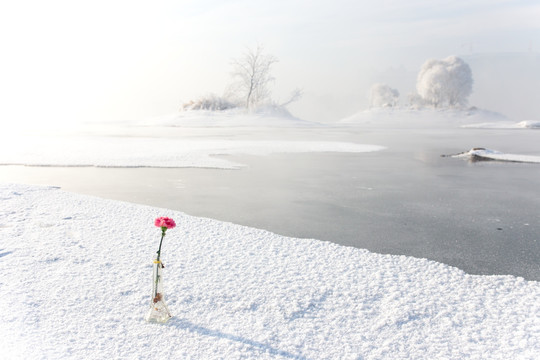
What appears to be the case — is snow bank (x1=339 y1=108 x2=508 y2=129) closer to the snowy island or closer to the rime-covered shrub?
the rime-covered shrub

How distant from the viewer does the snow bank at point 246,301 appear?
8.48 ft

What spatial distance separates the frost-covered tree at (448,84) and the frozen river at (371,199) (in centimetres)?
4657

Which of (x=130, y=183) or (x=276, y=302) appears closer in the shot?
(x=276, y=302)

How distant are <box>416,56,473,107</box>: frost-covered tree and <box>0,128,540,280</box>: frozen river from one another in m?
46.6

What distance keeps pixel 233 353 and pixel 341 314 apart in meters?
0.81

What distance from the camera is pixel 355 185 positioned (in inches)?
300

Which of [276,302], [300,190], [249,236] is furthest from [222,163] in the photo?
[276,302]

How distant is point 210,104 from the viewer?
41.0 meters

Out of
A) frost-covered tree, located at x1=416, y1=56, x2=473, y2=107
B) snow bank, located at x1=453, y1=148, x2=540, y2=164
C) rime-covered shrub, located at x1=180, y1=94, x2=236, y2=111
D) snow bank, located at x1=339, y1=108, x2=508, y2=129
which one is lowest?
snow bank, located at x1=453, y1=148, x2=540, y2=164

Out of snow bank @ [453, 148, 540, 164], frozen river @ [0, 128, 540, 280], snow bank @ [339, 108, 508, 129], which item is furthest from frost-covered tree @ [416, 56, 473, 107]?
frozen river @ [0, 128, 540, 280]

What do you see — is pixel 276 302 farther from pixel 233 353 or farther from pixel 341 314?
pixel 233 353

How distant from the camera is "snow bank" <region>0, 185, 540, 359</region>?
8.48 feet

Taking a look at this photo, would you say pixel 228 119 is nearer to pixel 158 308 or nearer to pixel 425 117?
pixel 425 117

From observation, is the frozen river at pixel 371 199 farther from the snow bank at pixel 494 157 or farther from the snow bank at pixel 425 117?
the snow bank at pixel 425 117
